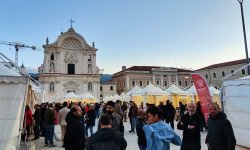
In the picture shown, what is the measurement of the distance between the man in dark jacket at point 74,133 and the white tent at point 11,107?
1.94 metres

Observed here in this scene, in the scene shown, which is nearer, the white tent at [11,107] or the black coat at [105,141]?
the black coat at [105,141]

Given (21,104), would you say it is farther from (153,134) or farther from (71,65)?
(71,65)

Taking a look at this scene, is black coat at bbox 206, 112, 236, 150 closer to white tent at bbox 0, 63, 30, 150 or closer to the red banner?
white tent at bbox 0, 63, 30, 150

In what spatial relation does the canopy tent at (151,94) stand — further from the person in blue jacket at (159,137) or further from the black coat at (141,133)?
the person in blue jacket at (159,137)

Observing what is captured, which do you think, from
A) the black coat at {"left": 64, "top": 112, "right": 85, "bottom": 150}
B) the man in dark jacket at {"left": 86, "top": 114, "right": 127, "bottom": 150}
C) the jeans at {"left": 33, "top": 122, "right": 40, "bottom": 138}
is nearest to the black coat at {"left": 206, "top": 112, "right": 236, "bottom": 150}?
the man in dark jacket at {"left": 86, "top": 114, "right": 127, "bottom": 150}

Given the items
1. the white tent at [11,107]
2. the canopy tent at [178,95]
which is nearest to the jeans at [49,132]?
the white tent at [11,107]

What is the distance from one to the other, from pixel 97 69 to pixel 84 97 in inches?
787

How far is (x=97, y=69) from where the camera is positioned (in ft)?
180

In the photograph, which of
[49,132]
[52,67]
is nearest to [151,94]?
[49,132]

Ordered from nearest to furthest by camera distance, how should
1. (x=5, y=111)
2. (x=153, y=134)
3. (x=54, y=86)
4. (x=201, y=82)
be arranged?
Result: (x=153, y=134) → (x=5, y=111) → (x=201, y=82) → (x=54, y=86)

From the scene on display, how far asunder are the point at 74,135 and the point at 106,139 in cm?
319

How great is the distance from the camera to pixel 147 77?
228ft

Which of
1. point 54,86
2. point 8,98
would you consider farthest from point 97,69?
point 8,98

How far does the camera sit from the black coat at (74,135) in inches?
251
